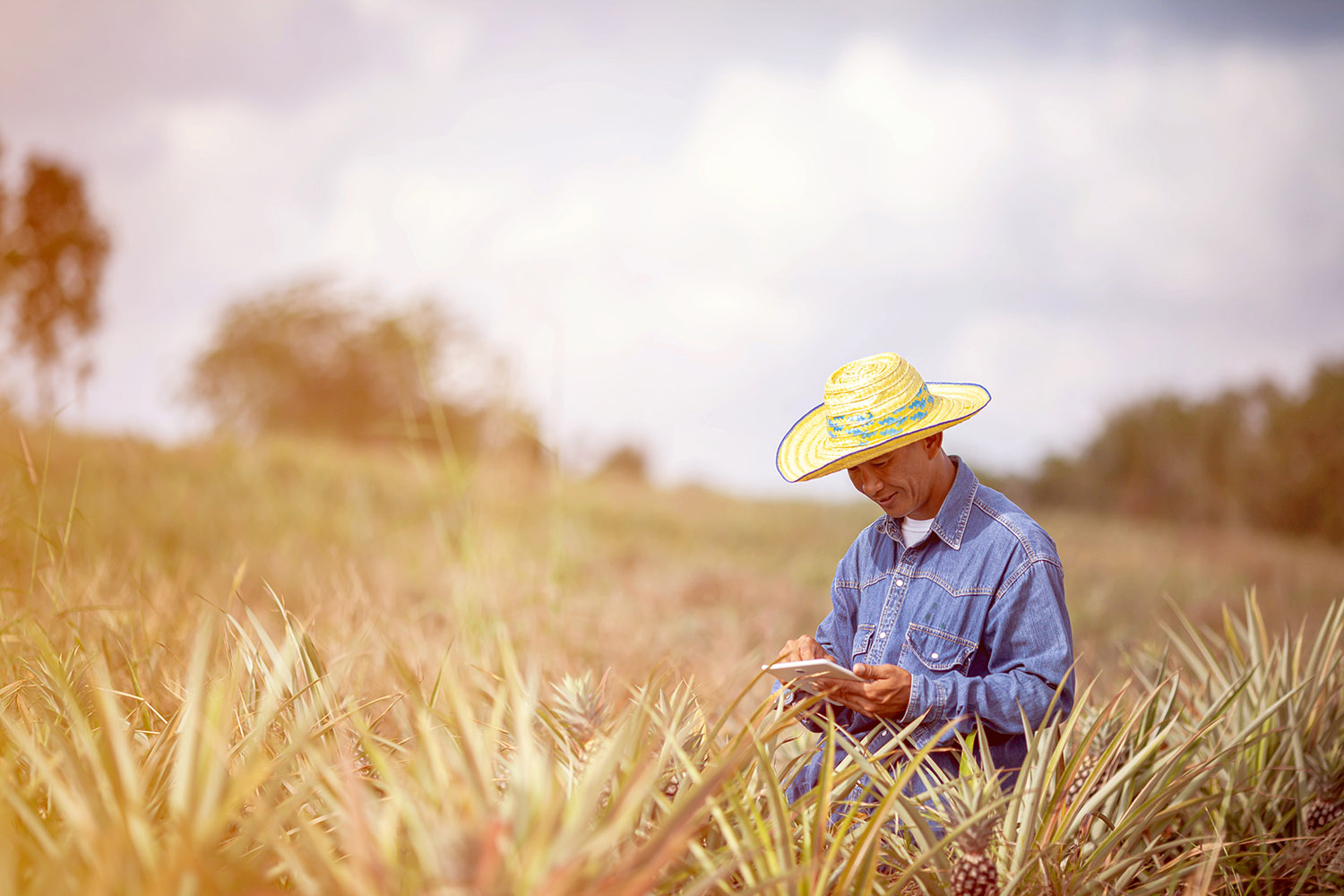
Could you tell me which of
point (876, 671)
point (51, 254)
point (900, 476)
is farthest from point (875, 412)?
point (51, 254)

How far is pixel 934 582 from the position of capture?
1998 millimetres

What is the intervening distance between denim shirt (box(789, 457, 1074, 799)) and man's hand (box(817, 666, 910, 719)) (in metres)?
0.02

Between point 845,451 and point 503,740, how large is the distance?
927 millimetres

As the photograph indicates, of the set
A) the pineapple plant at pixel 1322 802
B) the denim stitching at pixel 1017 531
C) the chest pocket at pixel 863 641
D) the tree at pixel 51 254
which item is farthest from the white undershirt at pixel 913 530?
the tree at pixel 51 254

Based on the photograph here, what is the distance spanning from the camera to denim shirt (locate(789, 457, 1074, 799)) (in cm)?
182

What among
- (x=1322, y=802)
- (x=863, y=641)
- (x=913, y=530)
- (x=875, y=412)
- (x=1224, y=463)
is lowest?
(x=1224, y=463)

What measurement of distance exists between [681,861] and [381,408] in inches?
671

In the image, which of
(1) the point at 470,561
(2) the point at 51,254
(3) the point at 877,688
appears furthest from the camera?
(2) the point at 51,254

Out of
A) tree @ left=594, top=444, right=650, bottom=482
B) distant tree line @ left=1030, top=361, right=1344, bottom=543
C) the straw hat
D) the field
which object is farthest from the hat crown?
tree @ left=594, top=444, right=650, bottom=482

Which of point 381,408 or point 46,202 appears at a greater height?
point 46,202

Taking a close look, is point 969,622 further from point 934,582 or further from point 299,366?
point 299,366

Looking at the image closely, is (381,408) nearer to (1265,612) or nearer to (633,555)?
(633,555)

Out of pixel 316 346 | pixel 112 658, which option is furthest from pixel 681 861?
pixel 316 346

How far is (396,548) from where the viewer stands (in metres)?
7.23
